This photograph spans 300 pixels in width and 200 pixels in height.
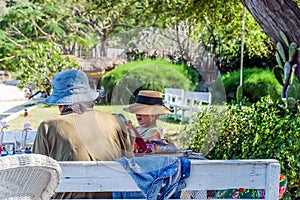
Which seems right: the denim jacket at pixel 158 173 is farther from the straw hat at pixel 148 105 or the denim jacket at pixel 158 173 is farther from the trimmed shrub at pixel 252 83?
the trimmed shrub at pixel 252 83

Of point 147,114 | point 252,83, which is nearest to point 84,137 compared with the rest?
point 147,114

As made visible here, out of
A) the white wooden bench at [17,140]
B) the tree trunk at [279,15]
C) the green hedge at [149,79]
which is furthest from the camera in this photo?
the tree trunk at [279,15]

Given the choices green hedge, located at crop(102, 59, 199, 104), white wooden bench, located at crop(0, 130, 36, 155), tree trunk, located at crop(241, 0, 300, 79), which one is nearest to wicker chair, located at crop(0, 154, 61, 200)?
green hedge, located at crop(102, 59, 199, 104)

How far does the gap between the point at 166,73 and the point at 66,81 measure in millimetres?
673

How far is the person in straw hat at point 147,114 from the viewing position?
7.50 ft

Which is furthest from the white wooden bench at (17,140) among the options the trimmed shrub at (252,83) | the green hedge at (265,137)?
the trimmed shrub at (252,83)

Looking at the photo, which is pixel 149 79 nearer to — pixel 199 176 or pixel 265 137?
pixel 199 176

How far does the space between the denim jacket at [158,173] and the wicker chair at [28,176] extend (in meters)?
0.68

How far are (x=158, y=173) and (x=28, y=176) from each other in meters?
0.88

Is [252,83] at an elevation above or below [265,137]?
below

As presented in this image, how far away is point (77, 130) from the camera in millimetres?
2426

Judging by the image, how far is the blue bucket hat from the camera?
2.62m

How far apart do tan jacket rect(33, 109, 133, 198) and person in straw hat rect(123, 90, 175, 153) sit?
6 cm

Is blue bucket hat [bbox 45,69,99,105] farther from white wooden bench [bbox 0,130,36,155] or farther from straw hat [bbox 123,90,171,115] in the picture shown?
white wooden bench [bbox 0,130,36,155]
